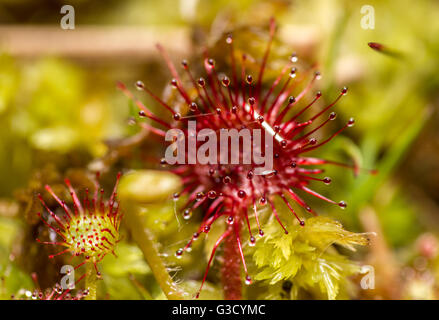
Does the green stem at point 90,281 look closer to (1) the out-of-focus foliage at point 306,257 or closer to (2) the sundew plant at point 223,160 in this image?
(2) the sundew plant at point 223,160

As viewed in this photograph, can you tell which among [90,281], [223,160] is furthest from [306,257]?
[90,281]

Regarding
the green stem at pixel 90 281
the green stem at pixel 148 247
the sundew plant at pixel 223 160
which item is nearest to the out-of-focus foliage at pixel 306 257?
the sundew plant at pixel 223 160

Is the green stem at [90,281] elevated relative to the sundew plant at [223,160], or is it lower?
lower

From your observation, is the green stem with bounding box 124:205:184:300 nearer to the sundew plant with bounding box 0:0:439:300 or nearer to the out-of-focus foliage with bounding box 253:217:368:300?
the sundew plant with bounding box 0:0:439:300

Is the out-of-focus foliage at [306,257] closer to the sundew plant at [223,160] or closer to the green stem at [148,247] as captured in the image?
the sundew plant at [223,160]

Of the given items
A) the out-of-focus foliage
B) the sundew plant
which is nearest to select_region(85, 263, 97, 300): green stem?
the sundew plant

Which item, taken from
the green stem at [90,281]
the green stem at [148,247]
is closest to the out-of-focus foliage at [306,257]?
the green stem at [148,247]
